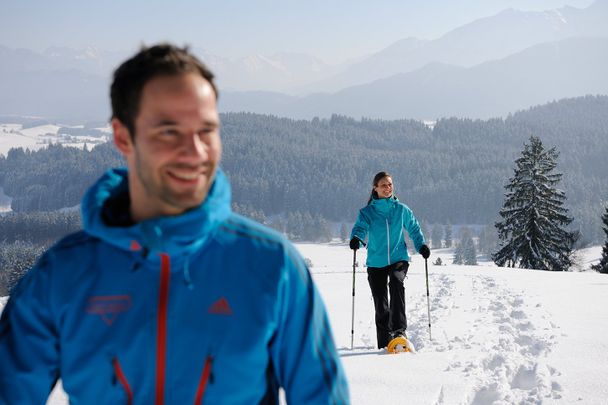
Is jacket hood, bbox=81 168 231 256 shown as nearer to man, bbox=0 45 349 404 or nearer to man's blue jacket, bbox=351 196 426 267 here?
man, bbox=0 45 349 404

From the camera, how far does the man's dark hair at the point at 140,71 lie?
60.4 inches

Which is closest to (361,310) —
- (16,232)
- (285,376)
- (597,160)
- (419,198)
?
(285,376)

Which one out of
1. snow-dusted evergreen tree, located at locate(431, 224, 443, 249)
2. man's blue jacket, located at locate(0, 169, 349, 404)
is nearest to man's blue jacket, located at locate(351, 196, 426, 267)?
man's blue jacket, located at locate(0, 169, 349, 404)

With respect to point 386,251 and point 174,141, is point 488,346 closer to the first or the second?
point 386,251

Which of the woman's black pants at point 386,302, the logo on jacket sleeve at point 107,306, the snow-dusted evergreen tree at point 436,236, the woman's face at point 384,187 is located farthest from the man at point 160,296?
the snow-dusted evergreen tree at point 436,236

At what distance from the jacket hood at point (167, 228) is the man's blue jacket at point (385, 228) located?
18.5ft

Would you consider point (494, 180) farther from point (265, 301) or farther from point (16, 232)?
point (265, 301)

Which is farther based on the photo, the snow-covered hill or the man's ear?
the snow-covered hill

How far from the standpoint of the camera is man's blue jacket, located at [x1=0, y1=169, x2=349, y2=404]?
1.56m

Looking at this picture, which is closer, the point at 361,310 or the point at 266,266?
the point at 266,266

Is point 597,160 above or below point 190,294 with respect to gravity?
above

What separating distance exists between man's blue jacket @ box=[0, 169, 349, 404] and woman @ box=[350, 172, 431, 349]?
551 centimetres

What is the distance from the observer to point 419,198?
15675 cm

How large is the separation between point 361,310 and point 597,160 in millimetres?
198383
